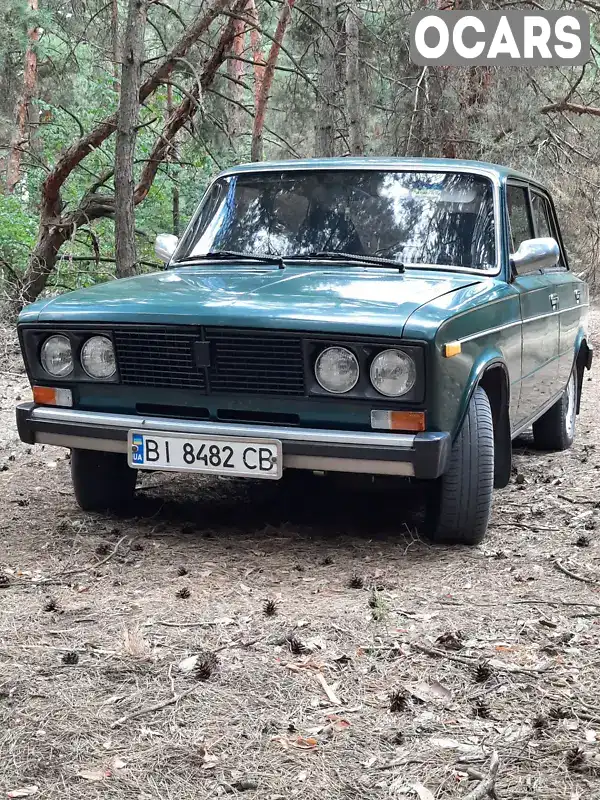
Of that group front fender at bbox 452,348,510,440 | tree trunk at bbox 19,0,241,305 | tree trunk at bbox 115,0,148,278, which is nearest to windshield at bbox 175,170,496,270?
front fender at bbox 452,348,510,440

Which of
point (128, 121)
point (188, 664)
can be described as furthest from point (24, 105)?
point (188, 664)

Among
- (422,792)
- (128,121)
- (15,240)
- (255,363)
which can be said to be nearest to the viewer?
(422,792)

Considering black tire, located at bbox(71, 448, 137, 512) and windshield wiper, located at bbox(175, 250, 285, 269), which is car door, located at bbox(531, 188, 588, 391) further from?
black tire, located at bbox(71, 448, 137, 512)

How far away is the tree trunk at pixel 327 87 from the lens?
43.3 ft

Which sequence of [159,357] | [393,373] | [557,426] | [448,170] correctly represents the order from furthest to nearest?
[557,426]
[448,170]
[159,357]
[393,373]

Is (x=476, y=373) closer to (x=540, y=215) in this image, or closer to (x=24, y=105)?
(x=540, y=215)

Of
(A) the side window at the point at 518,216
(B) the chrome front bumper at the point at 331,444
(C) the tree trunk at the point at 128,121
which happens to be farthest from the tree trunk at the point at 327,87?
(B) the chrome front bumper at the point at 331,444

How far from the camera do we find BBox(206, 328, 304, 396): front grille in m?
4.20

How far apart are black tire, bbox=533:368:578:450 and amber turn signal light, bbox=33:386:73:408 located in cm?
390

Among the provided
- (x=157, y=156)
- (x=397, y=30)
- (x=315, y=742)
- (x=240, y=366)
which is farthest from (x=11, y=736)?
(x=397, y=30)

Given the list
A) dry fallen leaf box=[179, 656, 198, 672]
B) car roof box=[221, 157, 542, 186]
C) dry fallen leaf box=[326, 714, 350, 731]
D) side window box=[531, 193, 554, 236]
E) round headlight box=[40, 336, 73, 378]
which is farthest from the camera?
side window box=[531, 193, 554, 236]

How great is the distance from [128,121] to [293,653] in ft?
25.2

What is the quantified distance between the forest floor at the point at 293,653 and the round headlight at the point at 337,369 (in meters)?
0.84

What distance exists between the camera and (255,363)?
14.0ft
